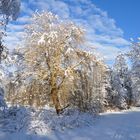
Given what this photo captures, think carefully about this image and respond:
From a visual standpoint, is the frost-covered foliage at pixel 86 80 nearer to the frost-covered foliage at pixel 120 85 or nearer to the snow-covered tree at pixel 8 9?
the snow-covered tree at pixel 8 9

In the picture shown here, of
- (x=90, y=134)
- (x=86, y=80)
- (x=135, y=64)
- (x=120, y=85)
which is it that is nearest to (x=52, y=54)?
(x=86, y=80)

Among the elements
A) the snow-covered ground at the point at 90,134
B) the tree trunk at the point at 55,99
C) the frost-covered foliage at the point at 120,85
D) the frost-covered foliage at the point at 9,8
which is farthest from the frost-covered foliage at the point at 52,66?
the frost-covered foliage at the point at 120,85

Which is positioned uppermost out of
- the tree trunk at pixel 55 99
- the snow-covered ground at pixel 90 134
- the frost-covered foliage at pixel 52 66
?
the frost-covered foliage at pixel 52 66

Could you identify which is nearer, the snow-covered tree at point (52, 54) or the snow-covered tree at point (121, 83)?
the snow-covered tree at point (52, 54)

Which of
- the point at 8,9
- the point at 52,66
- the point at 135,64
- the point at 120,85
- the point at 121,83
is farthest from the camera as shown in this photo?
the point at 121,83

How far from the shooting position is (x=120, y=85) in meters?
61.8

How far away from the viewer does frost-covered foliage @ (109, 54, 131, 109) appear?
59.1 m

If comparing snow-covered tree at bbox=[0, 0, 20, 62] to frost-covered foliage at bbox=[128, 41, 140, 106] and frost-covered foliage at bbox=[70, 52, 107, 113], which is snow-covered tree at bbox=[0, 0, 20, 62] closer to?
frost-covered foliage at bbox=[70, 52, 107, 113]

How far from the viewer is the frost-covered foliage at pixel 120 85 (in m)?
59.1

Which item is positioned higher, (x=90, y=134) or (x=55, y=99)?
(x=55, y=99)

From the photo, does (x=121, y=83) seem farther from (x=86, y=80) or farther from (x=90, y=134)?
(x=90, y=134)

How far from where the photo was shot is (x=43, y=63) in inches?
1081

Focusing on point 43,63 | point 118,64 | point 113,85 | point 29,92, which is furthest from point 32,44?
point 118,64

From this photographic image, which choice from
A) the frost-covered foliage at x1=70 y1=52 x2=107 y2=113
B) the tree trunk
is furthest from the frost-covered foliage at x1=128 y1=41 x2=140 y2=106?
the tree trunk
